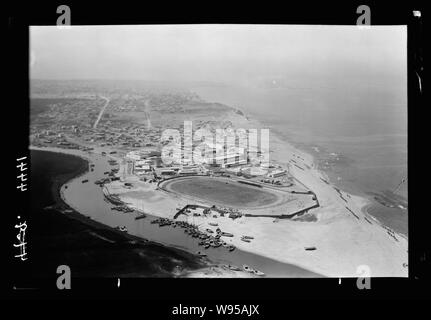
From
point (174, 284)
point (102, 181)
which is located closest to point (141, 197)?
point (102, 181)

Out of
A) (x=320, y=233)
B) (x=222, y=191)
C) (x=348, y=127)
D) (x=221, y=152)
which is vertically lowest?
(x=320, y=233)

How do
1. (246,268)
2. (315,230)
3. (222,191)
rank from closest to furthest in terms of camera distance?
(246,268) → (315,230) → (222,191)

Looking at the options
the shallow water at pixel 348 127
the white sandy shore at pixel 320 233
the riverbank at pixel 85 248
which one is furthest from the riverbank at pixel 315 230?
the riverbank at pixel 85 248

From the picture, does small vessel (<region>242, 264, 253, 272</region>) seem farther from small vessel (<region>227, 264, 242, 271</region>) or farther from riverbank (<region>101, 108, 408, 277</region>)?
riverbank (<region>101, 108, 408, 277</region>)

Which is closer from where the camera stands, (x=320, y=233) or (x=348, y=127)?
(x=320, y=233)

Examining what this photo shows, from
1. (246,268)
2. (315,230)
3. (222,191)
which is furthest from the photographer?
(222,191)

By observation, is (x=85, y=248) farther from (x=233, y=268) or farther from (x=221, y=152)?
(x=221, y=152)

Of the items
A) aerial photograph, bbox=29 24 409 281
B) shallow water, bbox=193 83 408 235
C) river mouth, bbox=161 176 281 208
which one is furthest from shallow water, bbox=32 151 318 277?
shallow water, bbox=193 83 408 235
